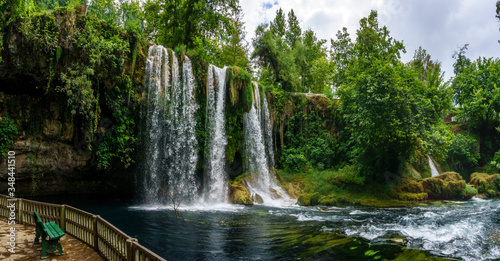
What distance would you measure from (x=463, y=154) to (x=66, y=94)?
30907 millimetres

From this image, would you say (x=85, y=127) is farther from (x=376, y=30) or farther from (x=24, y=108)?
(x=376, y=30)

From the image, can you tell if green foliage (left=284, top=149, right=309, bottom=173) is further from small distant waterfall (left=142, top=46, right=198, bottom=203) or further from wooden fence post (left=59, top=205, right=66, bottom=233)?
wooden fence post (left=59, top=205, right=66, bottom=233)

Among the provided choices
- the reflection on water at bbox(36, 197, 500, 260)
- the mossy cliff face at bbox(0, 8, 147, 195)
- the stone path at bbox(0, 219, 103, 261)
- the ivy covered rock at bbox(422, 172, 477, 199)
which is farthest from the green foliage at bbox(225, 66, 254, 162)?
the ivy covered rock at bbox(422, 172, 477, 199)

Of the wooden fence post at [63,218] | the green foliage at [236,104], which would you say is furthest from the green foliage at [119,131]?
the wooden fence post at [63,218]

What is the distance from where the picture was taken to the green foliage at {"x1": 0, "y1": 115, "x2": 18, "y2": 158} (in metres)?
12.0

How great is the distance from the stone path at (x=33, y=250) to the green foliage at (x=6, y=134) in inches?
262

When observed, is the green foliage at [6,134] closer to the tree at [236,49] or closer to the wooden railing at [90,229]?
the wooden railing at [90,229]

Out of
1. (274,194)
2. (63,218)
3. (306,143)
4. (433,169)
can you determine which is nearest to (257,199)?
(274,194)

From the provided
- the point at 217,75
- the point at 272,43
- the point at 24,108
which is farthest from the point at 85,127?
the point at 272,43

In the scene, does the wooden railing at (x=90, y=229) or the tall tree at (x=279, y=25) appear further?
the tall tree at (x=279, y=25)

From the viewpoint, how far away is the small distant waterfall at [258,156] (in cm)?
1834

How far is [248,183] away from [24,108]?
39.4 ft

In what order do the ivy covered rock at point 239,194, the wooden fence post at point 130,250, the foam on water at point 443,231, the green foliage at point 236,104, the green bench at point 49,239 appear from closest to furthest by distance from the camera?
1. the wooden fence post at point 130,250
2. the green bench at point 49,239
3. the foam on water at point 443,231
4. the ivy covered rock at point 239,194
5. the green foliage at point 236,104

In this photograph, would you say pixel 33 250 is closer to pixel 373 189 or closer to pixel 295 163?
pixel 373 189
